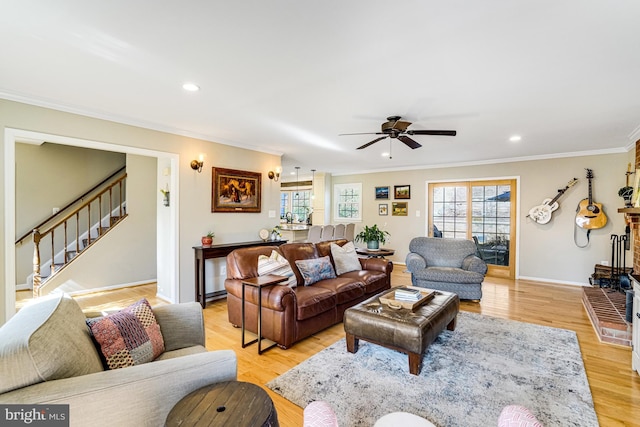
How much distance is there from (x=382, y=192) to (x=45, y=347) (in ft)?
23.4

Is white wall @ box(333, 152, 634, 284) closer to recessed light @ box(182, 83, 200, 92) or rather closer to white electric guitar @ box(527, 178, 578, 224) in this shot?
white electric guitar @ box(527, 178, 578, 224)

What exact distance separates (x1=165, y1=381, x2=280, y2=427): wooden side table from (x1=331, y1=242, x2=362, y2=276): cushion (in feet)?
9.31

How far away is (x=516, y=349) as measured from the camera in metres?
2.85

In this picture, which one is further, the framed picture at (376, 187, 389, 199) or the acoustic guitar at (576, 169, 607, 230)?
the framed picture at (376, 187, 389, 199)

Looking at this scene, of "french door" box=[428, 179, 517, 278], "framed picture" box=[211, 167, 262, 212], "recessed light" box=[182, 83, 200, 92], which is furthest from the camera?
"french door" box=[428, 179, 517, 278]

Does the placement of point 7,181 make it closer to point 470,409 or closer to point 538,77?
point 470,409

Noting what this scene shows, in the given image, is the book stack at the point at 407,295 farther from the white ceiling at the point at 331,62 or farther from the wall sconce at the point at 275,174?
the wall sconce at the point at 275,174

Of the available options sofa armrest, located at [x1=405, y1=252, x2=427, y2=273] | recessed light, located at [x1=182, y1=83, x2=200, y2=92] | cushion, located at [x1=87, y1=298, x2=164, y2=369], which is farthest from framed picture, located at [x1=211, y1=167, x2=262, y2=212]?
cushion, located at [x1=87, y1=298, x2=164, y2=369]

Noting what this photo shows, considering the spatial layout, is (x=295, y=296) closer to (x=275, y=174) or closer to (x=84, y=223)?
(x=275, y=174)

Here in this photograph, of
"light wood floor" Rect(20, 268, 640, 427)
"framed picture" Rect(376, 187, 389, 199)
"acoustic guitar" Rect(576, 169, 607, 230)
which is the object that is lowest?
"light wood floor" Rect(20, 268, 640, 427)

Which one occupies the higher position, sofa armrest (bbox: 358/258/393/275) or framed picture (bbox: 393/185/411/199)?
framed picture (bbox: 393/185/411/199)

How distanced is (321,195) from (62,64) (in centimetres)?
657

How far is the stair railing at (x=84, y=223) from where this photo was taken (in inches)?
195

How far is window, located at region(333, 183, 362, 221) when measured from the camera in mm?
8109
